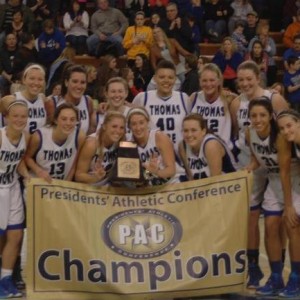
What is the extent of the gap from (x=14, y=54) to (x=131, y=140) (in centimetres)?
733

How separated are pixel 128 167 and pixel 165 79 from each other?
1.33 meters

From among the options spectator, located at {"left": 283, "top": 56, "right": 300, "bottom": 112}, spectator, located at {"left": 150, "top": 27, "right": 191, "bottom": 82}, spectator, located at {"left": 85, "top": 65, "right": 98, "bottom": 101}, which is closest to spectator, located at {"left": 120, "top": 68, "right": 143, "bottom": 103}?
spectator, located at {"left": 85, "top": 65, "right": 98, "bottom": 101}

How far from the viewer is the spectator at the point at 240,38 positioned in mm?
15043

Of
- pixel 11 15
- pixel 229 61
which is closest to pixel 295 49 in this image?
pixel 229 61

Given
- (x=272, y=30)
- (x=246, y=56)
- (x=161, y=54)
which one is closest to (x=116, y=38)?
(x=161, y=54)

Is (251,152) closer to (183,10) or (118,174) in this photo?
(118,174)

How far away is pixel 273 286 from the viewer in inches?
291

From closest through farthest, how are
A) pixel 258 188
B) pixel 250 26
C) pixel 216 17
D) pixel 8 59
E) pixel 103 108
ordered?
pixel 258 188 → pixel 103 108 → pixel 8 59 → pixel 250 26 → pixel 216 17

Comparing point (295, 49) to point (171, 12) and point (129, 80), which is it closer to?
point (171, 12)

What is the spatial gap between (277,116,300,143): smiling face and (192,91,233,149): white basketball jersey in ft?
3.36

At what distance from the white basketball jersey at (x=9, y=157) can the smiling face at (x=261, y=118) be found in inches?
69.1

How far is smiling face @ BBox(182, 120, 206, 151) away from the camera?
284 inches

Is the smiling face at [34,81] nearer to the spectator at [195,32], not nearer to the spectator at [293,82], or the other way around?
the spectator at [293,82]

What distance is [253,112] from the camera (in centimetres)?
720
